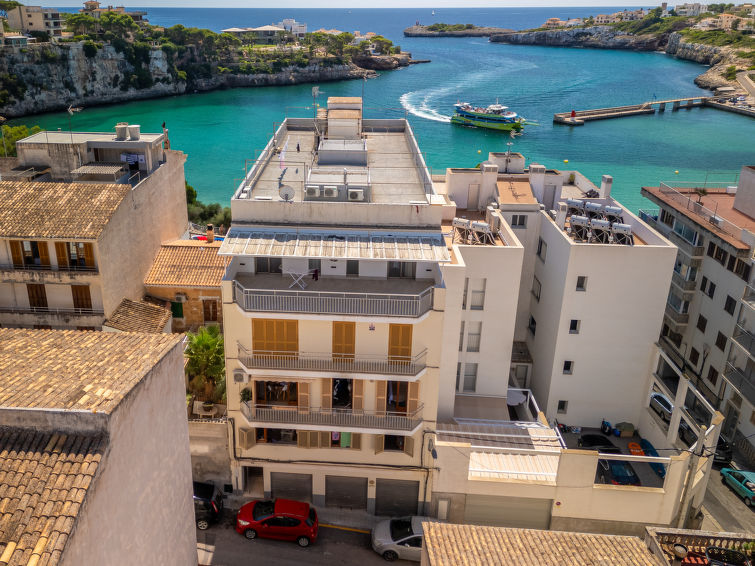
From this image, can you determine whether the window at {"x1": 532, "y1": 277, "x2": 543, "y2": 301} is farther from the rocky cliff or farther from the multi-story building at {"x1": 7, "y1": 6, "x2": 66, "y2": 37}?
the multi-story building at {"x1": 7, "y1": 6, "x2": 66, "y2": 37}

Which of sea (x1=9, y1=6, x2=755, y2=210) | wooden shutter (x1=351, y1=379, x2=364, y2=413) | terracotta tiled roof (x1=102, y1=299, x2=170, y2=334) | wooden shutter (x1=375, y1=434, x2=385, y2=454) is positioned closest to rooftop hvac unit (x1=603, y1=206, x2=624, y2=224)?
wooden shutter (x1=351, y1=379, x2=364, y2=413)

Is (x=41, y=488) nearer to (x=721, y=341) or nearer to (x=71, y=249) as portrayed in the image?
(x=71, y=249)

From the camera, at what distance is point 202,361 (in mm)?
31000

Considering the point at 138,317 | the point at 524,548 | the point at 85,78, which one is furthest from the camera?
the point at 85,78

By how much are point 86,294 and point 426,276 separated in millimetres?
18096

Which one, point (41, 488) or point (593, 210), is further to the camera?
point (593, 210)

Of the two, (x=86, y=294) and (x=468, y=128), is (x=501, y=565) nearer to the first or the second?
(x=86, y=294)

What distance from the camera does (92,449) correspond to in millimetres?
14617

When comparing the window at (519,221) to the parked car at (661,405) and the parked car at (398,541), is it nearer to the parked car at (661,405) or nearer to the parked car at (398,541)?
the parked car at (661,405)

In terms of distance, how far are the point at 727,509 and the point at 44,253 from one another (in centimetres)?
3572

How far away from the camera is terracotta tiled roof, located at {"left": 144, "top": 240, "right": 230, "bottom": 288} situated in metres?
37.5

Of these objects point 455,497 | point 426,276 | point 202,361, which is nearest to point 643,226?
point 426,276

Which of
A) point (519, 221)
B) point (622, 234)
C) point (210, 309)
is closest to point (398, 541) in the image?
point (210, 309)

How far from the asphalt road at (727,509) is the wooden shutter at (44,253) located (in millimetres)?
34444
